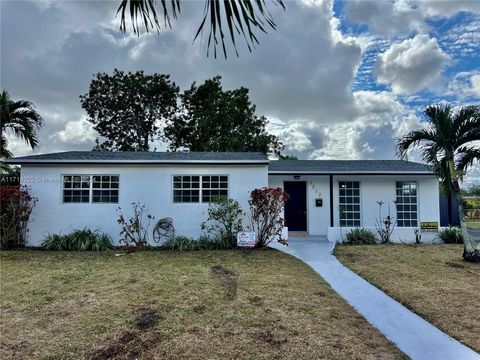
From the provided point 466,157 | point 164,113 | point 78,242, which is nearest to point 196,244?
point 78,242

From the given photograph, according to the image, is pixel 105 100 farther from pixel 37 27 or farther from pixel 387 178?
pixel 387 178

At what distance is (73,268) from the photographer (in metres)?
8.11

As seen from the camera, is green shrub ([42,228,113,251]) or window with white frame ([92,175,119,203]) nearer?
green shrub ([42,228,113,251])

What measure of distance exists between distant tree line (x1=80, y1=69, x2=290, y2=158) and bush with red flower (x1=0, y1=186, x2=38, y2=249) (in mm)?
13242

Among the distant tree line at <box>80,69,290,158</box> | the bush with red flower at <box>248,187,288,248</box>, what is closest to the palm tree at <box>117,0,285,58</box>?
the bush with red flower at <box>248,187,288,248</box>

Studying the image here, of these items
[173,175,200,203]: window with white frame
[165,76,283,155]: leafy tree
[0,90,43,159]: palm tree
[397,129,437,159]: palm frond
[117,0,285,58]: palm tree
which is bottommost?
[173,175,200,203]: window with white frame

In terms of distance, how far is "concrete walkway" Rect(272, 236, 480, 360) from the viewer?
3908 mm

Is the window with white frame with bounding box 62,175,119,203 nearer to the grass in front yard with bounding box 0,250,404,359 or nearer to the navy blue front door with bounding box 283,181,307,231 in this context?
the grass in front yard with bounding box 0,250,404,359

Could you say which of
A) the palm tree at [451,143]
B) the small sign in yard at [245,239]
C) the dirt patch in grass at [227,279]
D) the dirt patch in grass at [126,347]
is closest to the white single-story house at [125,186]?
the small sign in yard at [245,239]

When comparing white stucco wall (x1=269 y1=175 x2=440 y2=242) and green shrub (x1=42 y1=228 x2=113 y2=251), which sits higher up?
white stucco wall (x1=269 y1=175 x2=440 y2=242)

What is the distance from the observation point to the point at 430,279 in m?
7.16

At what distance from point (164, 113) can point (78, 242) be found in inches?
672

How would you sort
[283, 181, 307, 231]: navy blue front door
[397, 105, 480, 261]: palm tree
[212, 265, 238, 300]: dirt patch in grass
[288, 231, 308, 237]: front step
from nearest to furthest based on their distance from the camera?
[212, 265, 238, 300]: dirt patch in grass < [397, 105, 480, 261]: palm tree < [288, 231, 308, 237]: front step < [283, 181, 307, 231]: navy blue front door

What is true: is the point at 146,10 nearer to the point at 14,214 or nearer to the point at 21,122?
the point at 14,214
